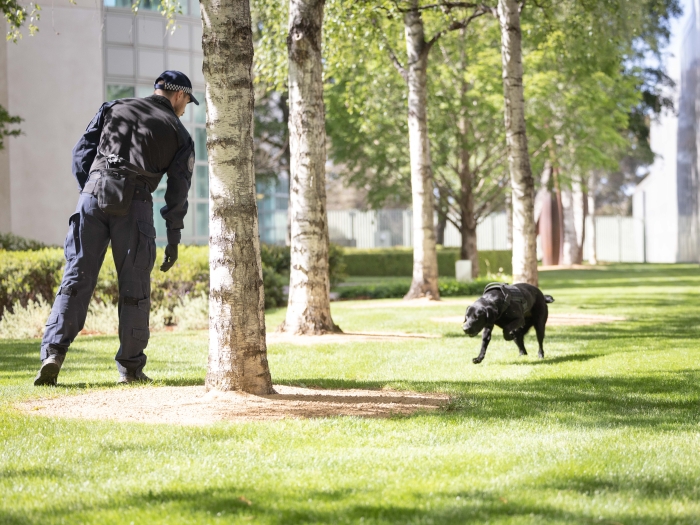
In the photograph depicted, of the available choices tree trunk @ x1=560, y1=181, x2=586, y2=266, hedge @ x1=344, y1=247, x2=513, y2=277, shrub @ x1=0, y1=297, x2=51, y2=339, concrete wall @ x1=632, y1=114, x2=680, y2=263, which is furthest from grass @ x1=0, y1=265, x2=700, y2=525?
concrete wall @ x1=632, y1=114, x2=680, y2=263

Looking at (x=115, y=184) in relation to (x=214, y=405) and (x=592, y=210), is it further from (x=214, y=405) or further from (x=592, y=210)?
(x=592, y=210)

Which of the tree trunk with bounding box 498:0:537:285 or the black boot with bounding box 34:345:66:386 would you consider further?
the tree trunk with bounding box 498:0:537:285

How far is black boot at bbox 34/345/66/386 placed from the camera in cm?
632

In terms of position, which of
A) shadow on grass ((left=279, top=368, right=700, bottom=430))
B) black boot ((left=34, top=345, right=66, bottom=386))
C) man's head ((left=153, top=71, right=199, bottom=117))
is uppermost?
man's head ((left=153, top=71, right=199, bottom=117))

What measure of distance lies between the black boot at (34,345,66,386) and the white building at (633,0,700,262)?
35.3 metres

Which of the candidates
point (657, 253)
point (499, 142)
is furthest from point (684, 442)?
point (657, 253)

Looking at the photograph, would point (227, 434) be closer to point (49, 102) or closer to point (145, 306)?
point (145, 306)

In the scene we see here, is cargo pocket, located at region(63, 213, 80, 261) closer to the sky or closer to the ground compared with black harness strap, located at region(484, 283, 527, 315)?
closer to the sky

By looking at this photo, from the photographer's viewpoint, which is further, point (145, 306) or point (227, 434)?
point (145, 306)

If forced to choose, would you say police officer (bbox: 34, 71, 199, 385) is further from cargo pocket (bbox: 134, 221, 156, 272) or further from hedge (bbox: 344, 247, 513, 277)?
hedge (bbox: 344, 247, 513, 277)

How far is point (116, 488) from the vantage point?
3668mm

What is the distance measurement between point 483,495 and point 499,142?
22.1m

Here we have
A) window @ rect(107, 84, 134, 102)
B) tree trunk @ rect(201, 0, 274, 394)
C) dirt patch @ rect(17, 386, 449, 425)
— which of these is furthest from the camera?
window @ rect(107, 84, 134, 102)

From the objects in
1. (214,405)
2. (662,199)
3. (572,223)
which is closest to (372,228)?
(662,199)
